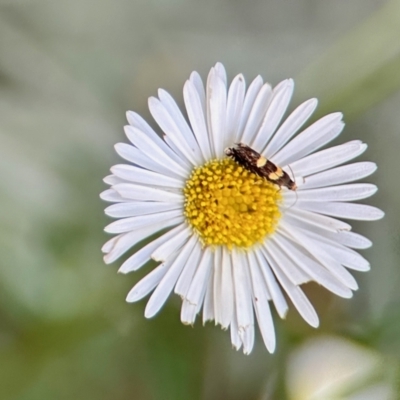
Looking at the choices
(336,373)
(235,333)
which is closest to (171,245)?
(235,333)

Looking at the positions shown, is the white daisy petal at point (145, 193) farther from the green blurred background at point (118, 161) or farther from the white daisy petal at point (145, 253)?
the green blurred background at point (118, 161)

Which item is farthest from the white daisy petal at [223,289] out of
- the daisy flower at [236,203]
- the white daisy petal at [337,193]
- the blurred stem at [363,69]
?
the blurred stem at [363,69]

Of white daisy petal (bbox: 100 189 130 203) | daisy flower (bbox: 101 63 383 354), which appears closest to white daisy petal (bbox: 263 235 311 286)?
Answer: daisy flower (bbox: 101 63 383 354)

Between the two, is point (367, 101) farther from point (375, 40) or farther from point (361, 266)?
point (361, 266)

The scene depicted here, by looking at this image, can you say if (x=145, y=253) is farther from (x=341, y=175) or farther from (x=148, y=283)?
(x=341, y=175)

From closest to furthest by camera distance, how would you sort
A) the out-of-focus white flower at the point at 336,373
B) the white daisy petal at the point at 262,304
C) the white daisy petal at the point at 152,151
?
the white daisy petal at the point at 152,151
the white daisy petal at the point at 262,304
the out-of-focus white flower at the point at 336,373

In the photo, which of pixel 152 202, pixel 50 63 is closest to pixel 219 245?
pixel 152 202
